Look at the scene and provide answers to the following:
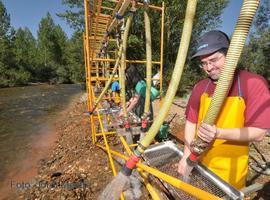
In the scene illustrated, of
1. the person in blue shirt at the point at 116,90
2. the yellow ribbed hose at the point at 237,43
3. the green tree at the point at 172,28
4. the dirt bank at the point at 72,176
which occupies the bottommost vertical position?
the dirt bank at the point at 72,176

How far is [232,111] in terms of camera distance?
4.73 feet

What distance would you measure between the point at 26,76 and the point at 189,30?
1474 inches

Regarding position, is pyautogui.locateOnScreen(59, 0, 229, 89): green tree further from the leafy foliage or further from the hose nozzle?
the hose nozzle

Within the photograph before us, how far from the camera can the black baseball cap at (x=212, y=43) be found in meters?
1.38

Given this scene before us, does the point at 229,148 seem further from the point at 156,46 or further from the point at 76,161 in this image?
the point at 156,46

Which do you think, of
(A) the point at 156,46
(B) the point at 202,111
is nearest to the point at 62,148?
(B) the point at 202,111

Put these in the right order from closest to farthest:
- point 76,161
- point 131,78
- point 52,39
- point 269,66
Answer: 1. point 131,78
2. point 76,161
3. point 269,66
4. point 52,39

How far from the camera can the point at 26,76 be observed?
33000 mm

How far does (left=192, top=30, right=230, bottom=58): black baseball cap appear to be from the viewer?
1.38 metres

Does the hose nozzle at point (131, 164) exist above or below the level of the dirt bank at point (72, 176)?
above

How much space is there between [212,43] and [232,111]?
20.9 inches

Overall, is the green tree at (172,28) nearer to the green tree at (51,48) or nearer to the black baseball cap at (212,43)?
the black baseball cap at (212,43)

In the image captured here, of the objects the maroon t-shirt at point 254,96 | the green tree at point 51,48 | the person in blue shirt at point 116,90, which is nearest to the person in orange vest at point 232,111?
the maroon t-shirt at point 254,96

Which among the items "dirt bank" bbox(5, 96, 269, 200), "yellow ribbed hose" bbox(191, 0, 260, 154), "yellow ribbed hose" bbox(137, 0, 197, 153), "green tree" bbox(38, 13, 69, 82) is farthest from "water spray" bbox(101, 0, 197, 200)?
"green tree" bbox(38, 13, 69, 82)
